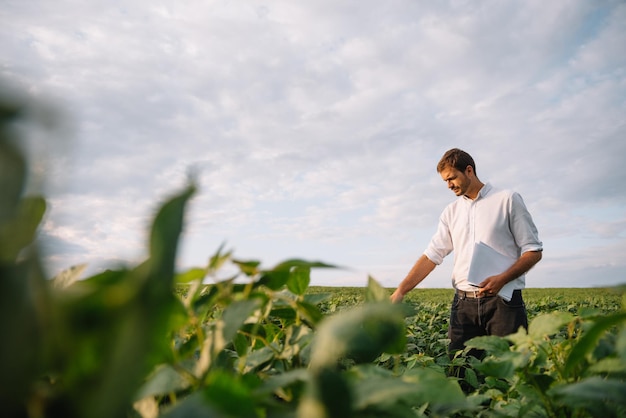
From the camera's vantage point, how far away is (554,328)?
90cm

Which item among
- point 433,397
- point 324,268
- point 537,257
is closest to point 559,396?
point 433,397

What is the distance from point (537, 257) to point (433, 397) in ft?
14.3

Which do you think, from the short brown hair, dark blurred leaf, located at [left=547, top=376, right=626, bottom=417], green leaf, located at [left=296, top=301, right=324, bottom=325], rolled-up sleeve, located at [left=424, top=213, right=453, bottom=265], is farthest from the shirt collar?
green leaf, located at [left=296, top=301, right=324, bottom=325]

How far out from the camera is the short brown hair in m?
5.25

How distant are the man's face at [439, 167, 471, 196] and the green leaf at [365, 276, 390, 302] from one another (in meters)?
4.82

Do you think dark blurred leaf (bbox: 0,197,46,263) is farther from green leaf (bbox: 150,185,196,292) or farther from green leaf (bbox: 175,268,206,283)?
green leaf (bbox: 175,268,206,283)

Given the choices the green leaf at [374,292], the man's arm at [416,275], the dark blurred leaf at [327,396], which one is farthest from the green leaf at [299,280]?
the man's arm at [416,275]

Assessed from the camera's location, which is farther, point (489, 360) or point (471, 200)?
point (471, 200)

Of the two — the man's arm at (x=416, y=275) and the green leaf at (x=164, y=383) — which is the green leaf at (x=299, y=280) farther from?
the man's arm at (x=416, y=275)

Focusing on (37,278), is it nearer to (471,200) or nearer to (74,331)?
(74,331)

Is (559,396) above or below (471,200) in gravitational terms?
below

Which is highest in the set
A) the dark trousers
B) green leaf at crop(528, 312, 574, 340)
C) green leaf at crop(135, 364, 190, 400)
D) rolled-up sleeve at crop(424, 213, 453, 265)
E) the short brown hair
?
the short brown hair

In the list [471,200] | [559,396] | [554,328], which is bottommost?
[559,396]

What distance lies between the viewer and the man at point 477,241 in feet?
15.0
